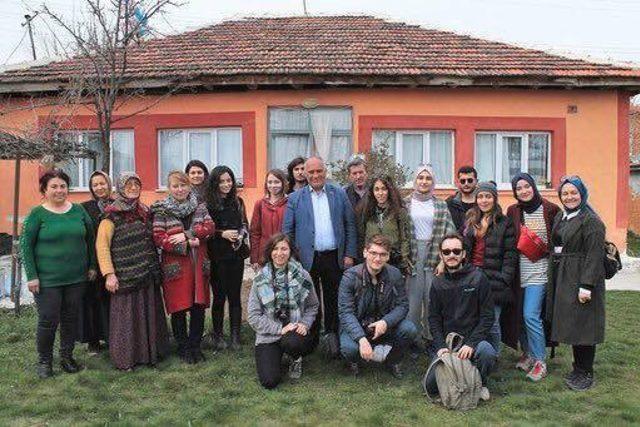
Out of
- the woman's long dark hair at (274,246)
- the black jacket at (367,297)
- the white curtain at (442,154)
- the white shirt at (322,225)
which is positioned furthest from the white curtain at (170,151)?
the black jacket at (367,297)

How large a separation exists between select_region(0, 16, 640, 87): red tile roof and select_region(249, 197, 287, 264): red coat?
595cm

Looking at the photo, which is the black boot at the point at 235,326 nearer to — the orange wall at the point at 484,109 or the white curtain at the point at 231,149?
the orange wall at the point at 484,109

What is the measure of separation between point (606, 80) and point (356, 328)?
363 inches

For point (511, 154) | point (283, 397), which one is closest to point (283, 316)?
point (283, 397)

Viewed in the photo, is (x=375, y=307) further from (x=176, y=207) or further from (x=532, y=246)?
(x=176, y=207)

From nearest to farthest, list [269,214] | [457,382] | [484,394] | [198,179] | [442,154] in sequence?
[457,382], [484,394], [198,179], [269,214], [442,154]

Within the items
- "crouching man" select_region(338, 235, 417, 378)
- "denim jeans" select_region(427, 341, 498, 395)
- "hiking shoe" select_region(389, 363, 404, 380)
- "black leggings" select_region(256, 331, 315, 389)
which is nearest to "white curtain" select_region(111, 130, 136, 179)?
"black leggings" select_region(256, 331, 315, 389)

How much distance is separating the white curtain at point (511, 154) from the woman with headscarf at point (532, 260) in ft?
23.8

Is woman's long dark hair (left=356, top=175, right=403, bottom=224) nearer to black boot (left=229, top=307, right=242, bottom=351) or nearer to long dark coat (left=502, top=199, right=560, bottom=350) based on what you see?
long dark coat (left=502, top=199, right=560, bottom=350)

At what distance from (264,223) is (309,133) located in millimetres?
6267

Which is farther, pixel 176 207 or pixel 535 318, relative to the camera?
pixel 176 207

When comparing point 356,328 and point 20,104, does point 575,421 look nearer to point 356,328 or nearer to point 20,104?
point 356,328

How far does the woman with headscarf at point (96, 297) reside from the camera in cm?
524

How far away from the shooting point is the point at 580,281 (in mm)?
4410
